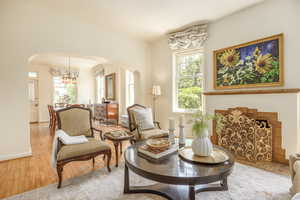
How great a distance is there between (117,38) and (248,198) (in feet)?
14.2

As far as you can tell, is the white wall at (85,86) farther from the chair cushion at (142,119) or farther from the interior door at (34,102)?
the chair cushion at (142,119)

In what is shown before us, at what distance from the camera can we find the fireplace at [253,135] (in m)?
2.78

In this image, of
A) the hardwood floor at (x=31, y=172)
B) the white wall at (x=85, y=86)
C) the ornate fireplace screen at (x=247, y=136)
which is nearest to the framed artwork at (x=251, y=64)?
the ornate fireplace screen at (x=247, y=136)

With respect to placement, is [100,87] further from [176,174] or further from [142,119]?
[176,174]

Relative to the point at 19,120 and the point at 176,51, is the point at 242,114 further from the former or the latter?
the point at 19,120

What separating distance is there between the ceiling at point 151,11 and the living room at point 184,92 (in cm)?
2

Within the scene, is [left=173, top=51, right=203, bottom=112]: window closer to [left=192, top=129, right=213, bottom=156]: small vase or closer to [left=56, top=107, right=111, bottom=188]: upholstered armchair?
[left=192, top=129, right=213, bottom=156]: small vase

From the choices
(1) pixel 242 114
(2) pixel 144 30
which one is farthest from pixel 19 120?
(1) pixel 242 114

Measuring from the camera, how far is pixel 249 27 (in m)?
3.11

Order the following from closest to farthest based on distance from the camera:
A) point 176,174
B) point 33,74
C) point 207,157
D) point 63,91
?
1. point 176,174
2. point 207,157
3. point 33,74
4. point 63,91

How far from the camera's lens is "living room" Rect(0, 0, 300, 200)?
1895 mm

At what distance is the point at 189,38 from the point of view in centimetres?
395

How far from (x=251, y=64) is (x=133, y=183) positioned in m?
3.04

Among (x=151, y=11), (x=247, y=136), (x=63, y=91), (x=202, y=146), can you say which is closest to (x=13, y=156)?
(x=202, y=146)
